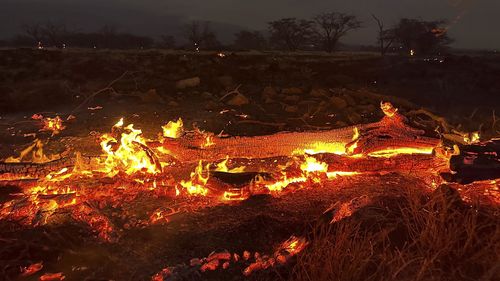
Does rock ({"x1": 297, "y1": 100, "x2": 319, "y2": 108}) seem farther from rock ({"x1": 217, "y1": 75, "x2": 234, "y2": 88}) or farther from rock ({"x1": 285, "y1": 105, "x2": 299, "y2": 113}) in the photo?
rock ({"x1": 217, "y1": 75, "x2": 234, "y2": 88})

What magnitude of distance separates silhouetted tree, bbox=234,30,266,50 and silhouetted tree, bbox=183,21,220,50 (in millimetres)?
2665

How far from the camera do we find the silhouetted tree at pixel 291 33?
46.9 meters

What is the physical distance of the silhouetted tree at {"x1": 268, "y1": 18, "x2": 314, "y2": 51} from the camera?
46875 mm

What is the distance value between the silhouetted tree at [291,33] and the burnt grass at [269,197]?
27788 millimetres

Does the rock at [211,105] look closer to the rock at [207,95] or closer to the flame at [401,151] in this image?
the rock at [207,95]

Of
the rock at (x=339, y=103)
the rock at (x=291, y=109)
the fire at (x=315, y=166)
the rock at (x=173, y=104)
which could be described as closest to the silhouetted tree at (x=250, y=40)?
the rock at (x=339, y=103)

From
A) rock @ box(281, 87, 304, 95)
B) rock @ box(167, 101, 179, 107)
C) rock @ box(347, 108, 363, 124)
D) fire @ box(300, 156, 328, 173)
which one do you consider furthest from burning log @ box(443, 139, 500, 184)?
rock @ box(281, 87, 304, 95)

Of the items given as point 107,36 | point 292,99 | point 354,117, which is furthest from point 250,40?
point 354,117

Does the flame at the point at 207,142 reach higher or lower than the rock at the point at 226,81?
lower

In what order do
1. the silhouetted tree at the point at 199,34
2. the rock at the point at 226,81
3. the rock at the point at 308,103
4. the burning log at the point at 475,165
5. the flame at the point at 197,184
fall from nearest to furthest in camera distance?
1. the flame at the point at 197,184
2. the burning log at the point at 475,165
3. the rock at the point at 308,103
4. the rock at the point at 226,81
5. the silhouetted tree at the point at 199,34

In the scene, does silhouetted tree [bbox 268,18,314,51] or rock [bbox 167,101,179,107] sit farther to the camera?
silhouetted tree [bbox 268,18,314,51]

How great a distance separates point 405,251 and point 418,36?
39.8 m

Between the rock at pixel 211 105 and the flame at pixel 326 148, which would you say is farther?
the rock at pixel 211 105

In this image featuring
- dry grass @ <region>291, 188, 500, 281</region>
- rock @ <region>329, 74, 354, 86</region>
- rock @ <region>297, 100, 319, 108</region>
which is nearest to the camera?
dry grass @ <region>291, 188, 500, 281</region>
